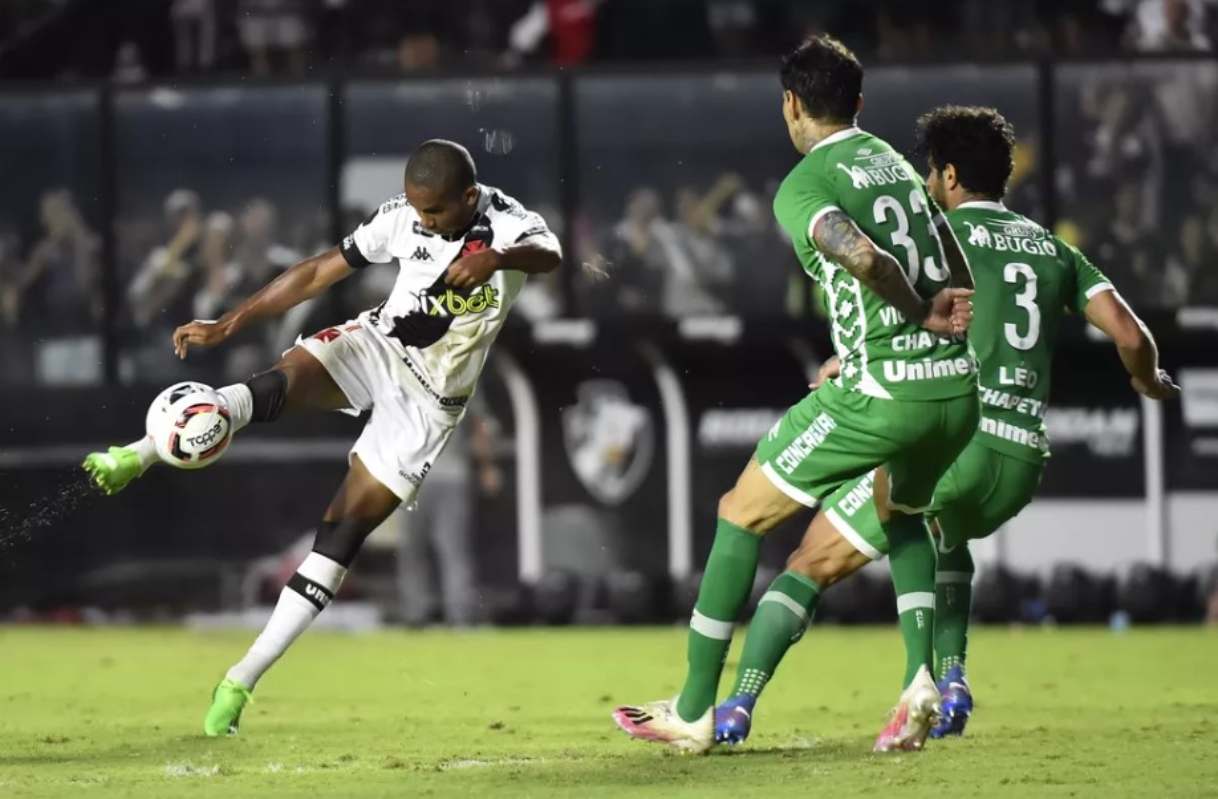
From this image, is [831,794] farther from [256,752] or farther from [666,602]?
[666,602]

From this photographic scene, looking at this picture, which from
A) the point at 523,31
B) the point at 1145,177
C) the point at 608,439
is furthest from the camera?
the point at 608,439

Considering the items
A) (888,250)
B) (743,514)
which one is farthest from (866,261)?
(743,514)

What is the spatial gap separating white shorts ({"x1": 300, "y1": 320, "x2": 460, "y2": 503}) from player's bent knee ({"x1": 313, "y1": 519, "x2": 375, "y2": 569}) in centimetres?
20

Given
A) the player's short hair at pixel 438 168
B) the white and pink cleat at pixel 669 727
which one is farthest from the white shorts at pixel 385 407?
the white and pink cleat at pixel 669 727

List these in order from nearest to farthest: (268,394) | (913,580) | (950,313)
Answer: (950,313) < (913,580) < (268,394)

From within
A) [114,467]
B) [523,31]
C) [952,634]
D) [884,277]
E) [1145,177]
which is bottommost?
[952,634]

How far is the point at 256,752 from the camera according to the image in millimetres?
7695

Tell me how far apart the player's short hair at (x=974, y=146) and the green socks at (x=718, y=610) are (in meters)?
1.83

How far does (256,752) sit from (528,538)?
9249mm

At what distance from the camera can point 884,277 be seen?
675 centimetres

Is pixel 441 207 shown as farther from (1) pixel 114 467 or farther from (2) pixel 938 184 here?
(2) pixel 938 184

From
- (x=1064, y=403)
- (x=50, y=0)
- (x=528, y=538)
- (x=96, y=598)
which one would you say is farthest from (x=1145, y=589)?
(x=50, y=0)

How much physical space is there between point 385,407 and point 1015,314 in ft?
8.32

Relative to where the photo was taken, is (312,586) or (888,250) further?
(312,586)
